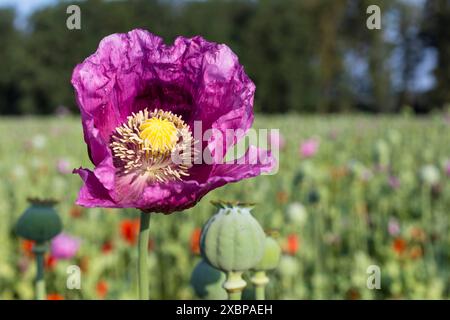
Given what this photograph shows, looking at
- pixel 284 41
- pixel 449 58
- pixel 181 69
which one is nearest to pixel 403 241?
pixel 181 69

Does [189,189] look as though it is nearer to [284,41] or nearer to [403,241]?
[403,241]

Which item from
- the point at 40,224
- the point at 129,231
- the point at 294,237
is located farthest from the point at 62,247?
the point at 40,224

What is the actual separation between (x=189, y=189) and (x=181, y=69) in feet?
0.47

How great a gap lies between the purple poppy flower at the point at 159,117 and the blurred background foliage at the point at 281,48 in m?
20.0

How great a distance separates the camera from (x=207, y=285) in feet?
1.98

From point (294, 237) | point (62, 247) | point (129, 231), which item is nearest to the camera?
point (62, 247)

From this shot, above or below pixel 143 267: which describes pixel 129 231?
below

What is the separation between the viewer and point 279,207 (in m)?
2.70

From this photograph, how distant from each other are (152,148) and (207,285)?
0.55 feet

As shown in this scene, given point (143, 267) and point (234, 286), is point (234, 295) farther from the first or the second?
point (143, 267)

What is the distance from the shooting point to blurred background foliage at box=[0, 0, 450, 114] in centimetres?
2134

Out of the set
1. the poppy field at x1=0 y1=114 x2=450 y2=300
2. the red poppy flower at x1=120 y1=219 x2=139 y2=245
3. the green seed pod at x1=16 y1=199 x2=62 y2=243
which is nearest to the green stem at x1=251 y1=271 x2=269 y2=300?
the green seed pod at x1=16 y1=199 x2=62 y2=243

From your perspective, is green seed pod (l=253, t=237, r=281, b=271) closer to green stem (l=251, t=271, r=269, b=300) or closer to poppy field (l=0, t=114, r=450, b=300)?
green stem (l=251, t=271, r=269, b=300)

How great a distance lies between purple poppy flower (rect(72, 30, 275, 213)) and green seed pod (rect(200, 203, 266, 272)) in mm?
48
